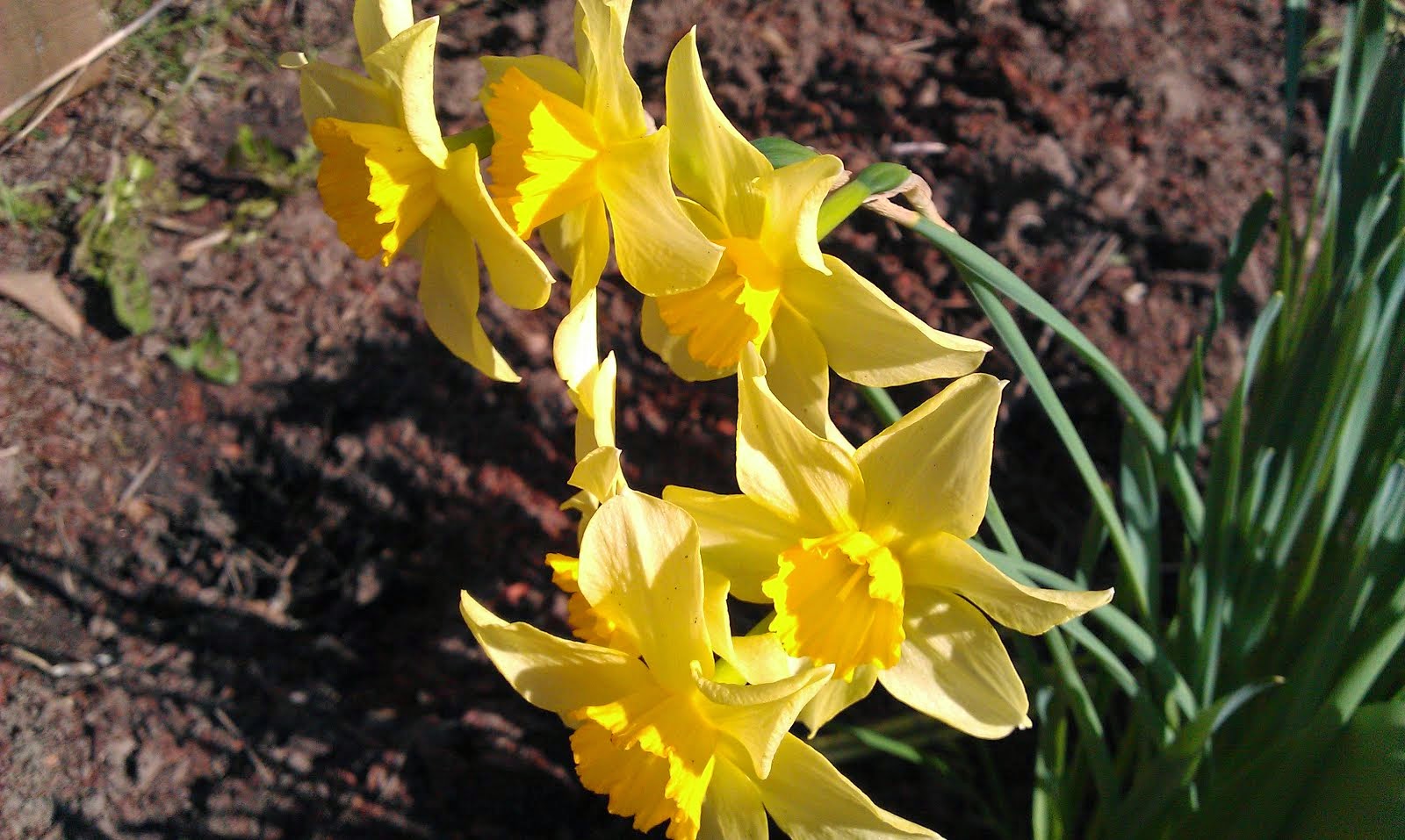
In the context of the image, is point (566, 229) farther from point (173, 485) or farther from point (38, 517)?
point (38, 517)

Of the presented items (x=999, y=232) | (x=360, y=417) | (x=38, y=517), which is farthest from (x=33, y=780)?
(x=999, y=232)

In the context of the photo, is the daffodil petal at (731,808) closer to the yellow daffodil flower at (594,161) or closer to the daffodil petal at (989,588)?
the daffodil petal at (989,588)

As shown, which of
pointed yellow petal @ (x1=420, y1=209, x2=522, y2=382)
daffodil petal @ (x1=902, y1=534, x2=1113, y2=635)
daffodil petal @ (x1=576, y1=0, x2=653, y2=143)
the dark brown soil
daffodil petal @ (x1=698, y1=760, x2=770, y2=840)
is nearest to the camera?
daffodil petal @ (x1=902, y1=534, x2=1113, y2=635)

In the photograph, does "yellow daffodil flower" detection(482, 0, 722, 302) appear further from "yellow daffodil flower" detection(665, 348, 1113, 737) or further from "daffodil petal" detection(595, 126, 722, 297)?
"yellow daffodil flower" detection(665, 348, 1113, 737)

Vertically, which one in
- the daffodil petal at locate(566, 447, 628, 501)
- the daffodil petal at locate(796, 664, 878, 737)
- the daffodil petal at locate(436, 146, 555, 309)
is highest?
the daffodil petal at locate(436, 146, 555, 309)

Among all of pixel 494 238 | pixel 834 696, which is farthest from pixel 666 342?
pixel 834 696

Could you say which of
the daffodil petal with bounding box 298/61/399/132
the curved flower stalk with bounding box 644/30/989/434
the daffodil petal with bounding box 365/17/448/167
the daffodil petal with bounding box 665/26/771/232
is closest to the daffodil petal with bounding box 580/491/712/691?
the curved flower stalk with bounding box 644/30/989/434
